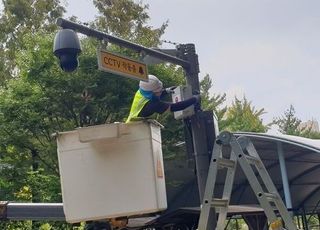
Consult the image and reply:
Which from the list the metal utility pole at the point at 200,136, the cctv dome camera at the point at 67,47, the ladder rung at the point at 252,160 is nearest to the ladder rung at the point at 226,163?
the ladder rung at the point at 252,160

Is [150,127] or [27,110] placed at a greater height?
[27,110]

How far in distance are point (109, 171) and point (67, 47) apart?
1.29 metres

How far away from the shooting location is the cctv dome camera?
14.8 feet

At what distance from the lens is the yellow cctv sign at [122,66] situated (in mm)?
4734

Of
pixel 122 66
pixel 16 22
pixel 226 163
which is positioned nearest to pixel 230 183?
pixel 226 163

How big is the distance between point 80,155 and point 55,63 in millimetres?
9509

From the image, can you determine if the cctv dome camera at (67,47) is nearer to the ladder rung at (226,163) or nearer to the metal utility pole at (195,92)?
the metal utility pole at (195,92)

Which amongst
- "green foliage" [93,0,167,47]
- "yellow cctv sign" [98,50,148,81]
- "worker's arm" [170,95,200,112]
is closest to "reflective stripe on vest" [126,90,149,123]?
"yellow cctv sign" [98,50,148,81]

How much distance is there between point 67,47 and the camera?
451 cm

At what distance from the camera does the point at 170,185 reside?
11852 millimetres

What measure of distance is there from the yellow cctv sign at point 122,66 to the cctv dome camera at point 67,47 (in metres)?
0.24

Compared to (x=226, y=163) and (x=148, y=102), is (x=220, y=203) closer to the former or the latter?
(x=226, y=163)

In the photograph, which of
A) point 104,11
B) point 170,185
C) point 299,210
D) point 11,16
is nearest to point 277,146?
point 170,185

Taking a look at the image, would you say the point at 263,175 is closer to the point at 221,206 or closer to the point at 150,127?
the point at 221,206
